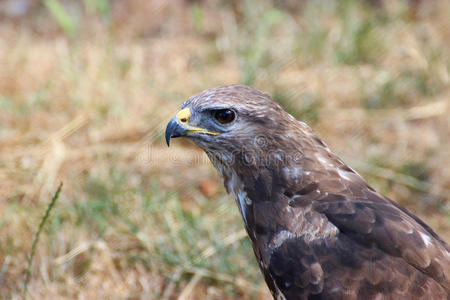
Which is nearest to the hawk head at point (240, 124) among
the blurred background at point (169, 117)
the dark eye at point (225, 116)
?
the dark eye at point (225, 116)

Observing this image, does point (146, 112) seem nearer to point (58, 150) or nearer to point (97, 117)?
point (97, 117)

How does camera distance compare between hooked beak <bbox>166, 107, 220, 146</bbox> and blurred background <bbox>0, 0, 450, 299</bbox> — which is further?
blurred background <bbox>0, 0, 450, 299</bbox>

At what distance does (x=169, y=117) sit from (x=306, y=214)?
258 cm

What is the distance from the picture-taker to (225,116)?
2.89 meters

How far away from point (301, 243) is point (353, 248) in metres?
0.22

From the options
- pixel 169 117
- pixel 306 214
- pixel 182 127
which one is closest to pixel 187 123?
pixel 182 127

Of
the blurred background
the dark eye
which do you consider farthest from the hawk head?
the blurred background

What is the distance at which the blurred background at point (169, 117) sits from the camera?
148 inches

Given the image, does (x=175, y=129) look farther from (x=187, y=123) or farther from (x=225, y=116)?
(x=225, y=116)

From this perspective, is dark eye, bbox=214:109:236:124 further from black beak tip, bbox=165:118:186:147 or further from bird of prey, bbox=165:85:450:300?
black beak tip, bbox=165:118:186:147

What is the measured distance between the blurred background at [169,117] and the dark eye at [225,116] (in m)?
1.13

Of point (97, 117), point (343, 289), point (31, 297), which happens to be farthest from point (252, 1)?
point (343, 289)

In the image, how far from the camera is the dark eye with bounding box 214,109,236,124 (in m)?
2.88

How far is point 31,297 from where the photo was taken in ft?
11.5
